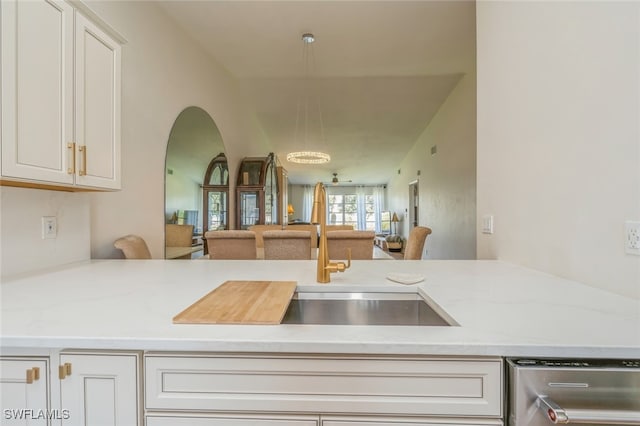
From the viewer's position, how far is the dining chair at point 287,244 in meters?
2.51

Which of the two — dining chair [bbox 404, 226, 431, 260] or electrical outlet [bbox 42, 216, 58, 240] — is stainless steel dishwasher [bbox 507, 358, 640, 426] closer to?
electrical outlet [bbox 42, 216, 58, 240]

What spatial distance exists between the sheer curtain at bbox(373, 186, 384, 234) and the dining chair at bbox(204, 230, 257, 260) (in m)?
11.4

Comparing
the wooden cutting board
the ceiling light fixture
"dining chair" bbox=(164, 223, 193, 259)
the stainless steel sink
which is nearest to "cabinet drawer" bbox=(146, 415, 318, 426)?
the wooden cutting board

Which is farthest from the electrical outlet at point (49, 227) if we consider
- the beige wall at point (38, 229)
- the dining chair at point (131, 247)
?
the dining chair at point (131, 247)

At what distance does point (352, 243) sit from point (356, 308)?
1.51 metres

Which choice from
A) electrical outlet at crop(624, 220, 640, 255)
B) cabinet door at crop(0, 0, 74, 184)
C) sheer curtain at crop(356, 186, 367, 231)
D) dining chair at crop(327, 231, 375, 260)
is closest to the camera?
electrical outlet at crop(624, 220, 640, 255)

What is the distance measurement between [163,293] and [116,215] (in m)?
1.37

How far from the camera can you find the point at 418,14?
2.77 metres

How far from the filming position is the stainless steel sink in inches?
45.2

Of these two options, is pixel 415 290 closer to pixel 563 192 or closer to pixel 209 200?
pixel 563 192

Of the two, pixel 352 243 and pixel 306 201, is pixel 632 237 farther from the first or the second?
pixel 306 201

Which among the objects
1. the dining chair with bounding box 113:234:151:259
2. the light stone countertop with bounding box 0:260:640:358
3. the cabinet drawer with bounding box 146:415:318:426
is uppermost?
the dining chair with bounding box 113:234:151:259

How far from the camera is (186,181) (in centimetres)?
297

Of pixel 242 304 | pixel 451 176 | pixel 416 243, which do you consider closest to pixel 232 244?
pixel 242 304
